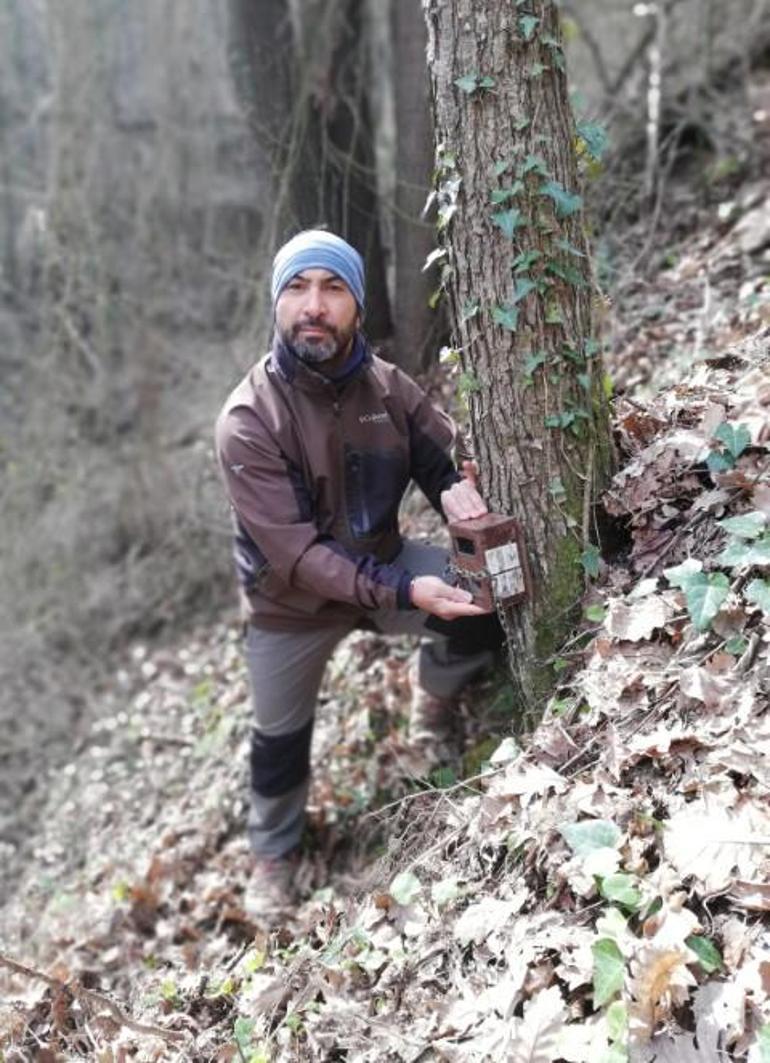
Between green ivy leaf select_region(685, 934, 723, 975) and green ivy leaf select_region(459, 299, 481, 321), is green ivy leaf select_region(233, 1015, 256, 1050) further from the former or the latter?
green ivy leaf select_region(459, 299, 481, 321)

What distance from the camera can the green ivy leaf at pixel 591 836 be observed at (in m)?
2.79

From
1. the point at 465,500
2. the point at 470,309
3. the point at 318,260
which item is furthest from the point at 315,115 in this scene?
the point at 465,500

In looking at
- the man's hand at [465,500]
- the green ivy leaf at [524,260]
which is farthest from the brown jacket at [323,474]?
the green ivy leaf at [524,260]

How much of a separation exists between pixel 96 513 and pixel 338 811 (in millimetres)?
5198

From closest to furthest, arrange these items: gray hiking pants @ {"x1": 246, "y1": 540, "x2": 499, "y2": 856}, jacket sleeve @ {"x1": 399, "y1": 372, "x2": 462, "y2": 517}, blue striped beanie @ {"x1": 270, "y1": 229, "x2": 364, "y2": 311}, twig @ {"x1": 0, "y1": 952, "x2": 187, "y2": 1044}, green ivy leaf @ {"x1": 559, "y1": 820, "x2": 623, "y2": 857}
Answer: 1. green ivy leaf @ {"x1": 559, "y1": 820, "x2": 623, "y2": 857}
2. twig @ {"x1": 0, "y1": 952, "x2": 187, "y2": 1044}
3. blue striped beanie @ {"x1": 270, "y1": 229, "x2": 364, "y2": 311}
4. jacket sleeve @ {"x1": 399, "y1": 372, "x2": 462, "y2": 517}
5. gray hiking pants @ {"x1": 246, "y1": 540, "x2": 499, "y2": 856}

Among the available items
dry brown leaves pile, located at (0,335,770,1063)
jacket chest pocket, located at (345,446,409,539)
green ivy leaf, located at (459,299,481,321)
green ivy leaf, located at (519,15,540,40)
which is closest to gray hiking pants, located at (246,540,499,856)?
jacket chest pocket, located at (345,446,409,539)

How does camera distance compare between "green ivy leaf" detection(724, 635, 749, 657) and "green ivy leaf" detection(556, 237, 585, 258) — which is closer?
"green ivy leaf" detection(724, 635, 749, 657)

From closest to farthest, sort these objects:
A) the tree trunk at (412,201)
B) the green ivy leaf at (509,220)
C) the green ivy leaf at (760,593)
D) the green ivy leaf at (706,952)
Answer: the green ivy leaf at (706,952) < the green ivy leaf at (760,593) < the green ivy leaf at (509,220) < the tree trunk at (412,201)

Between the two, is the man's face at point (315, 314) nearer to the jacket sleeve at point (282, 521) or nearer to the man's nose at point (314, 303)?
the man's nose at point (314, 303)

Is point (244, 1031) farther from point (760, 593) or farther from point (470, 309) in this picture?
point (470, 309)

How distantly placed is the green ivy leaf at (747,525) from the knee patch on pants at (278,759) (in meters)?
2.28

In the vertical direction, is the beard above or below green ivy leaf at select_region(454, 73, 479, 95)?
below

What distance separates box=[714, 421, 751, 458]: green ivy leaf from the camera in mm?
3373

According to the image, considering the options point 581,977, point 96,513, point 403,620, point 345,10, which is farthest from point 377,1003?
point 96,513
